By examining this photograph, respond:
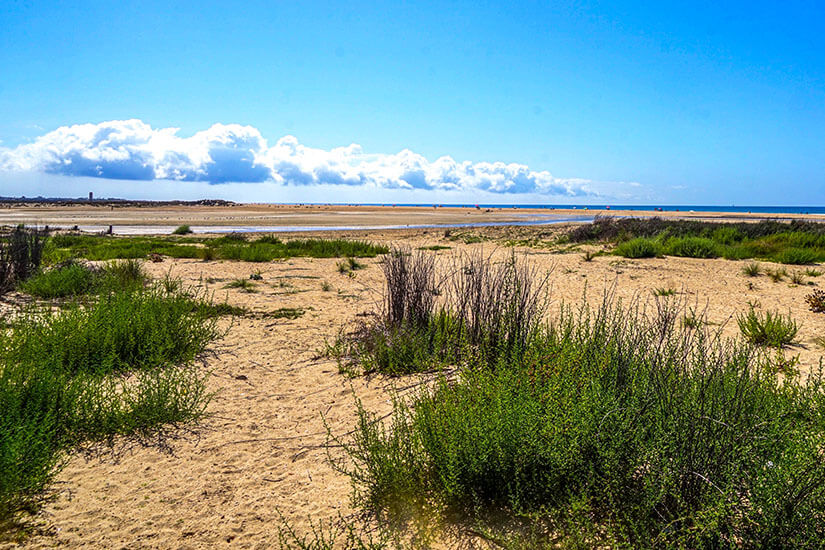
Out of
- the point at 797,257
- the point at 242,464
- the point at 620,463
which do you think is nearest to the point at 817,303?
the point at 797,257

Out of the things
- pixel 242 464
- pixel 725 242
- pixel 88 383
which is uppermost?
pixel 725 242

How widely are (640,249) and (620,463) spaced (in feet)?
46.1

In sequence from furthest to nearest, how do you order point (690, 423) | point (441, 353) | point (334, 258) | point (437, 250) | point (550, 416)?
point (437, 250), point (334, 258), point (441, 353), point (550, 416), point (690, 423)

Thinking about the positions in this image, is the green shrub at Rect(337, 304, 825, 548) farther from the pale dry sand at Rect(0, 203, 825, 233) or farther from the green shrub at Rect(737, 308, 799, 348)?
the pale dry sand at Rect(0, 203, 825, 233)

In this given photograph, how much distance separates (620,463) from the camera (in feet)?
8.20

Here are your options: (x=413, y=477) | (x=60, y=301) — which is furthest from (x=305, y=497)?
(x=60, y=301)

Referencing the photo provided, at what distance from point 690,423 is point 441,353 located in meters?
3.00

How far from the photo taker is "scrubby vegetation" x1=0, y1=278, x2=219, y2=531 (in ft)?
9.65

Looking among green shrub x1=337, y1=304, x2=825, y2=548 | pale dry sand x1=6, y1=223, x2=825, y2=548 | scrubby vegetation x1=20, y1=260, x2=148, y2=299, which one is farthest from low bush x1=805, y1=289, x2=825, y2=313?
scrubby vegetation x1=20, y1=260, x2=148, y2=299

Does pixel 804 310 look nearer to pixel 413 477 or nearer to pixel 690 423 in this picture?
pixel 690 423

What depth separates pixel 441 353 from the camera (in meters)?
5.22

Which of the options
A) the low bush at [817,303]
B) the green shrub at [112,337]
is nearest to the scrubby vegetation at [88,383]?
the green shrub at [112,337]

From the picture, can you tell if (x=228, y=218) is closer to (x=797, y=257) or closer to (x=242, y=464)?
(x=797, y=257)

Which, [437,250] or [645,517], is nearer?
[645,517]
